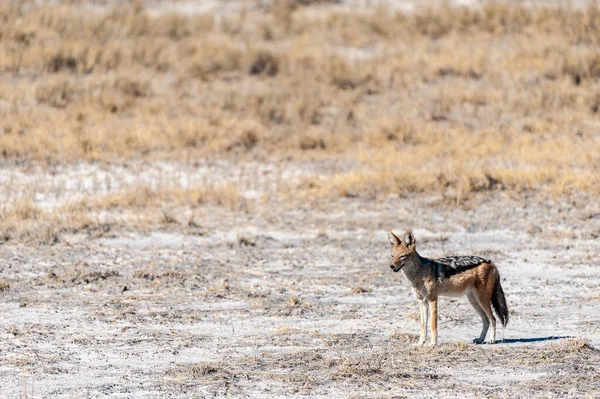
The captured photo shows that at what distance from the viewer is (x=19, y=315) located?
30.9ft

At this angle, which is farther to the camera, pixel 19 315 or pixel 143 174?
pixel 143 174

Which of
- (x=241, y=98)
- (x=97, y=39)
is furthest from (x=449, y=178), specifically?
(x=97, y=39)

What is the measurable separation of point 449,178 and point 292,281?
452cm

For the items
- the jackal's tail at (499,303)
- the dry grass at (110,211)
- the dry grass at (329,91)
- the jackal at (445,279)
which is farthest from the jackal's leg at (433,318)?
the dry grass at (329,91)

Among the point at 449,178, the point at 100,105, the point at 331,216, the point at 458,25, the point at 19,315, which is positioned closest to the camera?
the point at 19,315

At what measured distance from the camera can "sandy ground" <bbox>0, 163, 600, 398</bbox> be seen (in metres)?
7.49

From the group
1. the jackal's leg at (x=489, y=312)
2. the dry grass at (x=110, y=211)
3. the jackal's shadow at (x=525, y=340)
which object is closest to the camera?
the jackal's leg at (x=489, y=312)

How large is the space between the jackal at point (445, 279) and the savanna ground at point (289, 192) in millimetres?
294

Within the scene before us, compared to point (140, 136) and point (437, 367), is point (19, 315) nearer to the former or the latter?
point (437, 367)

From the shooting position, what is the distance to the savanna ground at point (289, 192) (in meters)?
8.01

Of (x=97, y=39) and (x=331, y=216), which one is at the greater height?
(x=97, y=39)

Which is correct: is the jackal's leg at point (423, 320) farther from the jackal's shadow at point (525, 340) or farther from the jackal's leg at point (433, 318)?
the jackal's shadow at point (525, 340)

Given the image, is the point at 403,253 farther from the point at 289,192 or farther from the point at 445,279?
the point at 289,192

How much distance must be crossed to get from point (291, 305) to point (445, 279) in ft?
6.97
